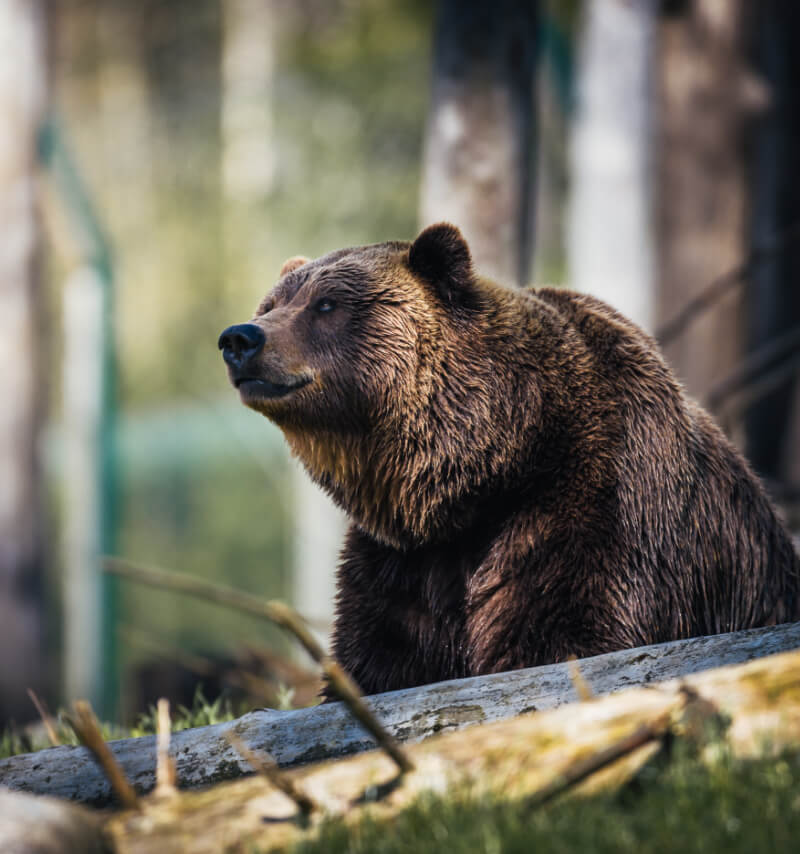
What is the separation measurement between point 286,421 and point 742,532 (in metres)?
1.54

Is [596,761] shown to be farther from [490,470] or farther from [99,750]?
[490,470]

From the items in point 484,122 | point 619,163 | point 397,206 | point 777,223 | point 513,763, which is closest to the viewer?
point 513,763

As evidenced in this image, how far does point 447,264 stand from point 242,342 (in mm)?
754

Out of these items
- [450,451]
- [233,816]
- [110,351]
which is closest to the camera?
[233,816]

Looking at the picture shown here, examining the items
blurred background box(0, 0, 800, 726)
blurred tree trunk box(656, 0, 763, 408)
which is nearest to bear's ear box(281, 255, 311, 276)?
blurred background box(0, 0, 800, 726)

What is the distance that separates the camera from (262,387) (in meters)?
3.62

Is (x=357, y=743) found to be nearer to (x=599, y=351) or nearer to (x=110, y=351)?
(x=599, y=351)

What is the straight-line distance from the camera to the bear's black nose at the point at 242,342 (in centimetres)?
355

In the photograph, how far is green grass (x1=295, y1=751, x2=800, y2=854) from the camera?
2059mm

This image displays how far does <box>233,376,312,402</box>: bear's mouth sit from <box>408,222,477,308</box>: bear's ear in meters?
0.58

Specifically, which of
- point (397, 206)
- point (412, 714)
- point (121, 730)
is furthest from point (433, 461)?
point (397, 206)

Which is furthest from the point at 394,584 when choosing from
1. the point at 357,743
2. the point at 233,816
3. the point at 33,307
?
the point at 33,307

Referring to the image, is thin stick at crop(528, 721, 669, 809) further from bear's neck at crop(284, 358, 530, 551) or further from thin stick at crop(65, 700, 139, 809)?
bear's neck at crop(284, 358, 530, 551)

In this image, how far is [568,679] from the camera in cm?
292
